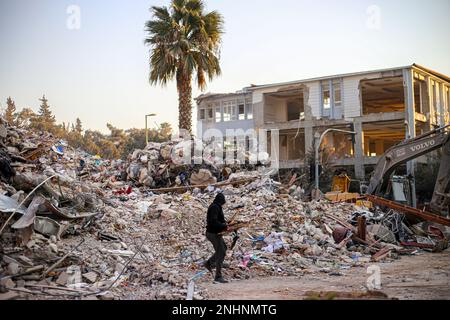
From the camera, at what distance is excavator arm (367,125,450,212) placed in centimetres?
1411

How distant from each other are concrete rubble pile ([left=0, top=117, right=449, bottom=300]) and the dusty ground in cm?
51

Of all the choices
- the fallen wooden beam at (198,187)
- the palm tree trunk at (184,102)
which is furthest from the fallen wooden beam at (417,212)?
the palm tree trunk at (184,102)

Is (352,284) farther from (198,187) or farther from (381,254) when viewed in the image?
(198,187)

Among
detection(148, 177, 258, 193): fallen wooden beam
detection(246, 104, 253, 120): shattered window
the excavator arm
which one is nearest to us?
the excavator arm

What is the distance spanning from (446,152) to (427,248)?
2.85 meters

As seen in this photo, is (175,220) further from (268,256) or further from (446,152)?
(446,152)

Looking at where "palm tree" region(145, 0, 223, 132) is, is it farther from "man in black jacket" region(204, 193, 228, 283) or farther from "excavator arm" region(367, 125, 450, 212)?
"man in black jacket" region(204, 193, 228, 283)

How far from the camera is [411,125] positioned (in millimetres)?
29781

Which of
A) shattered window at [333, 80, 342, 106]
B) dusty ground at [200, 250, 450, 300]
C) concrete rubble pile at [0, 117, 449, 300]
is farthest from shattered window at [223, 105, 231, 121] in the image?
dusty ground at [200, 250, 450, 300]

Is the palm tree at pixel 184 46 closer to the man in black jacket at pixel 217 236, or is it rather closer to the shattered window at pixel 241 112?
Result: the shattered window at pixel 241 112

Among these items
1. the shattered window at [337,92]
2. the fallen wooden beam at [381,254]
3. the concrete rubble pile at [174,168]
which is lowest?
the fallen wooden beam at [381,254]

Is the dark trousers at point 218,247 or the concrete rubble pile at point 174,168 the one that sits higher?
the concrete rubble pile at point 174,168

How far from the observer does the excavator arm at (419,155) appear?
1411 cm
